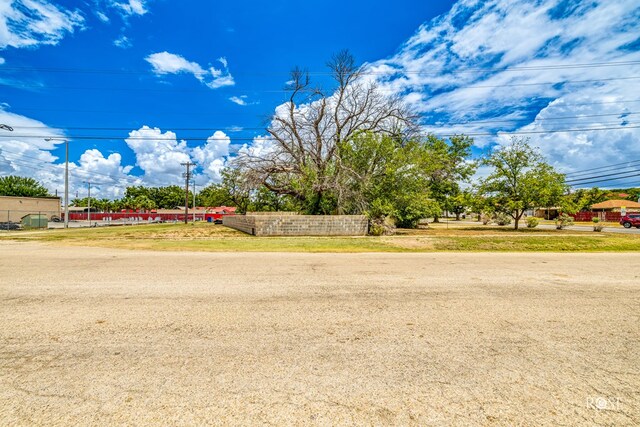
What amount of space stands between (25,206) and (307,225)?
68476mm

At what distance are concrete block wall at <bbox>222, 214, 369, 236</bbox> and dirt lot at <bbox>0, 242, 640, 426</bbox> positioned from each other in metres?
12.3

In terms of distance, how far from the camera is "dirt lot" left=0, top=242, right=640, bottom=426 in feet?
7.50

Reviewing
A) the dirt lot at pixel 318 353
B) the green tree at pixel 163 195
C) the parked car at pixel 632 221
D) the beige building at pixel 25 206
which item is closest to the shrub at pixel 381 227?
the dirt lot at pixel 318 353

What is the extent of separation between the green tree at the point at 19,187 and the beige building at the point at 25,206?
76.8ft

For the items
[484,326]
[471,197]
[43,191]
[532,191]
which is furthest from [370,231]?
[43,191]

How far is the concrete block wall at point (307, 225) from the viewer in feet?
61.5

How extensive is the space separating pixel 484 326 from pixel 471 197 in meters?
24.9

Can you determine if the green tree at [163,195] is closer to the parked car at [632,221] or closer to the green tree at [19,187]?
the green tree at [19,187]

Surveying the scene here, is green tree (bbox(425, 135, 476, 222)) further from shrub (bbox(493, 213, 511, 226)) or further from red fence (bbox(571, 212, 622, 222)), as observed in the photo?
red fence (bbox(571, 212, 622, 222))

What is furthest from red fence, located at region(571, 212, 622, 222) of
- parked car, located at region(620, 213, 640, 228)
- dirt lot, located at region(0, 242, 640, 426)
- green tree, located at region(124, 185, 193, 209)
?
green tree, located at region(124, 185, 193, 209)

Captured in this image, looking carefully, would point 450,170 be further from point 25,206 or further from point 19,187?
point 19,187

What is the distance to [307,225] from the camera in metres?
19.1

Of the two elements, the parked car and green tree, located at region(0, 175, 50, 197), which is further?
green tree, located at region(0, 175, 50, 197)

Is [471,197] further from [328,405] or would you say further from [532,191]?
[328,405]
